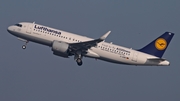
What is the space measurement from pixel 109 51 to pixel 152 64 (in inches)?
279

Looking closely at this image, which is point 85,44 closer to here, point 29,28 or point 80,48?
point 80,48

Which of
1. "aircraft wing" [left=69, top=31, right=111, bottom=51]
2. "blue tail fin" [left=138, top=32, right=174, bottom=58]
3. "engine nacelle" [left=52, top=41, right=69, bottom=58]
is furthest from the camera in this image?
"blue tail fin" [left=138, top=32, right=174, bottom=58]

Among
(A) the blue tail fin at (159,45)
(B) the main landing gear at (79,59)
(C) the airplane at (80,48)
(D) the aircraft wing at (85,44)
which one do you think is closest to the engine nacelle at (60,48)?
(C) the airplane at (80,48)

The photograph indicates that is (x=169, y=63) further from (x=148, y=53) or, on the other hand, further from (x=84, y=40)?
(x=84, y=40)

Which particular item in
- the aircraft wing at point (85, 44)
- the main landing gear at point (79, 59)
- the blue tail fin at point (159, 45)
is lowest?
the main landing gear at point (79, 59)

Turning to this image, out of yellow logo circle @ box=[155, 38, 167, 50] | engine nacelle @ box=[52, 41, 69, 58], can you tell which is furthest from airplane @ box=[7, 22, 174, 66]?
yellow logo circle @ box=[155, 38, 167, 50]

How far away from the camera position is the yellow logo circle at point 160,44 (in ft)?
213

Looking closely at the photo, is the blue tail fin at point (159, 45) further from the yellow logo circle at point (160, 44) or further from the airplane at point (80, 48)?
the airplane at point (80, 48)

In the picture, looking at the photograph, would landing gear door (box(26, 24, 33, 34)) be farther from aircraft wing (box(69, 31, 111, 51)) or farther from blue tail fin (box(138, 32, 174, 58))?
blue tail fin (box(138, 32, 174, 58))

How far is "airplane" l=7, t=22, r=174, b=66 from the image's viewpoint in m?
60.3

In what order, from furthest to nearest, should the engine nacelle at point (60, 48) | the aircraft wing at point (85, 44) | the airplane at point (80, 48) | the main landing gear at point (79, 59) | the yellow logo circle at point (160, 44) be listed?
the yellow logo circle at point (160, 44)
the main landing gear at point (79, 59)
the airplane at point (80, 48)
the engine nacelle at point (60, 48)
the aircraft wing at point (85, 44)

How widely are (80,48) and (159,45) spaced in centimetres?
1366

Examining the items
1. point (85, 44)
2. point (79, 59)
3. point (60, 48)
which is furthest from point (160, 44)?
point (60, 48)

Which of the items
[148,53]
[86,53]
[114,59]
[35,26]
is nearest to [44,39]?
[35,26]
